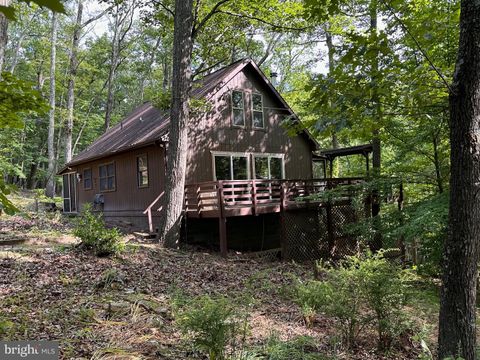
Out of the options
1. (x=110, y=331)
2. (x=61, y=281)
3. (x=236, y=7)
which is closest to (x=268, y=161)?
(x=236, y=7)

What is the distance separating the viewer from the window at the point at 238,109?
14.6 meters

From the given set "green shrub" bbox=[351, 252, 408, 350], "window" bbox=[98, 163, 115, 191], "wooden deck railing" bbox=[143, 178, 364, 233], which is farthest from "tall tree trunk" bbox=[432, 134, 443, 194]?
"window" bbox=[98, 163, 115, 191]

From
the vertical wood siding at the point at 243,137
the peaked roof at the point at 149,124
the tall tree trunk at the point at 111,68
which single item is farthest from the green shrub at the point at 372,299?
the tall tree trunk at the point at 111,68

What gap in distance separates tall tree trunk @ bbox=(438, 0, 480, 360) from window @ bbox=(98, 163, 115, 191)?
14.7 meters

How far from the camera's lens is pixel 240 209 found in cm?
1123

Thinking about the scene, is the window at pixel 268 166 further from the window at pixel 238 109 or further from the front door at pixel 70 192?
the front door at pixel 70 192

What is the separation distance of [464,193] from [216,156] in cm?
1097

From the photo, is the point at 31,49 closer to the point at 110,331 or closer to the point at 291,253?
the point at 291,253

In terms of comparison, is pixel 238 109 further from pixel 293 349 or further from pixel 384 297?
pixel 293 349

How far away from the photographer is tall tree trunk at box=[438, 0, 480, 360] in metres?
3.29

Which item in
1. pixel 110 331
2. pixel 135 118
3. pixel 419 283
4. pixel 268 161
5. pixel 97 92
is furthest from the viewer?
pixel 97 92

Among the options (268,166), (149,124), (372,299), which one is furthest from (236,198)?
(372,299)

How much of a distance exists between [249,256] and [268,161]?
512 centimetres

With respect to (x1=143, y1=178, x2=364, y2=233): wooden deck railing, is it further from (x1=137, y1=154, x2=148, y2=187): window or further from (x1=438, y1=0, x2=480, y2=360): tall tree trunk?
(x1=438, y1=0, x2=480, y2=360): tall tree trunk
